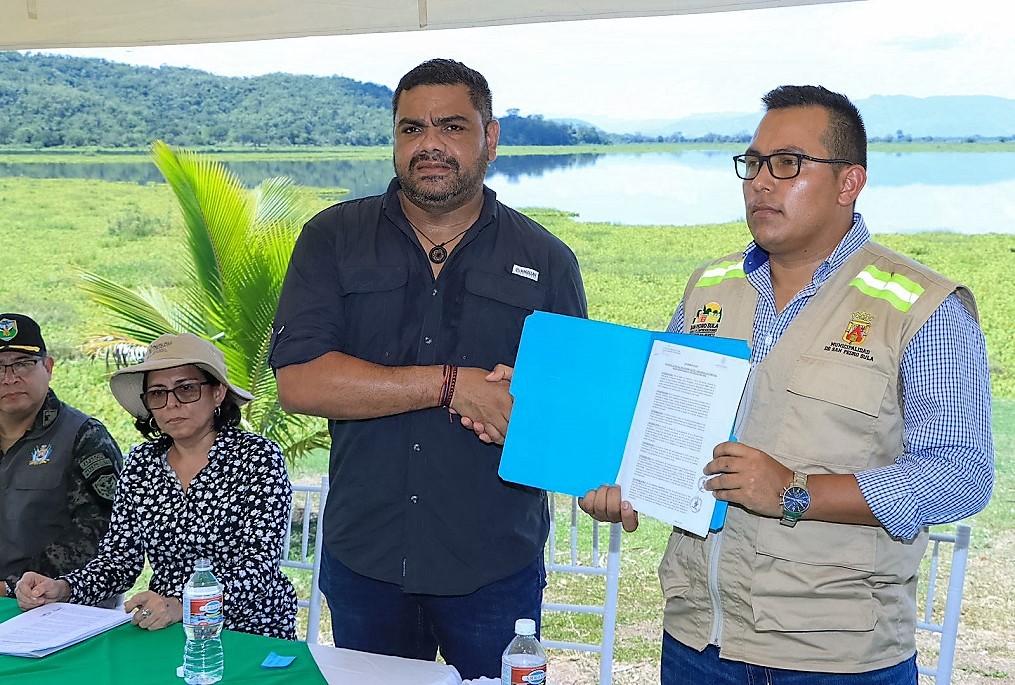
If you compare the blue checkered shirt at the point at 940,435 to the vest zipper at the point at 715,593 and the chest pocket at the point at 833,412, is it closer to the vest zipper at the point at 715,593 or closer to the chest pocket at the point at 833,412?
the chest pocket at the point at 833,412

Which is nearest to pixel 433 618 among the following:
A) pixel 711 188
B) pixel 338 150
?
Result: pixel 711 188

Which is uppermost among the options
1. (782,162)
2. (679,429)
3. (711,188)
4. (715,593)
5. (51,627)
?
(711,188)

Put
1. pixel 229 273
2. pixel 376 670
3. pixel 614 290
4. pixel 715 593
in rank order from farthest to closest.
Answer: pixel 614 290 → pixel 229 273 → pixel 376 670 → pixel 715 593

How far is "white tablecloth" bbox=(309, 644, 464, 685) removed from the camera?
2236mm

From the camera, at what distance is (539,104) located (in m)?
8.02

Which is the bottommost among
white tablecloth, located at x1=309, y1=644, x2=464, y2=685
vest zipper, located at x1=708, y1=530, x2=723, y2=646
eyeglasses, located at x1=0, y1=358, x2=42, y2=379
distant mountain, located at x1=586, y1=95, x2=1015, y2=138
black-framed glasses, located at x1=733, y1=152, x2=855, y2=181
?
white tablecloth, located at x1=309, y1=644, x2=464, y2=685

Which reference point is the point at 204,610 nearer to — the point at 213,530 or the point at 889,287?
the point at 213,530

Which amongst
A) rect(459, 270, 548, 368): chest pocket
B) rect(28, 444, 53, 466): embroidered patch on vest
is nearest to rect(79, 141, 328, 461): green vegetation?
rect(28, 444, 53, 466): embroidered patch on vest

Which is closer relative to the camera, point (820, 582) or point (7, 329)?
point (820, 582)

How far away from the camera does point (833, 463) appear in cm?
189

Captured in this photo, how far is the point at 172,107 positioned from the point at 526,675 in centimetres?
888

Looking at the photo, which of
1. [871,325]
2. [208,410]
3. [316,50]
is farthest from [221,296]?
[316,50]

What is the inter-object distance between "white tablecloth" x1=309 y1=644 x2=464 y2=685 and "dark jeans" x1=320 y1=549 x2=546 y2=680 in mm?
229

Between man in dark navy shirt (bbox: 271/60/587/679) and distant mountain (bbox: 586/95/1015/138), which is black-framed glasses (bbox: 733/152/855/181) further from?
distant mountain (bbox: 586/95/1015/138)
